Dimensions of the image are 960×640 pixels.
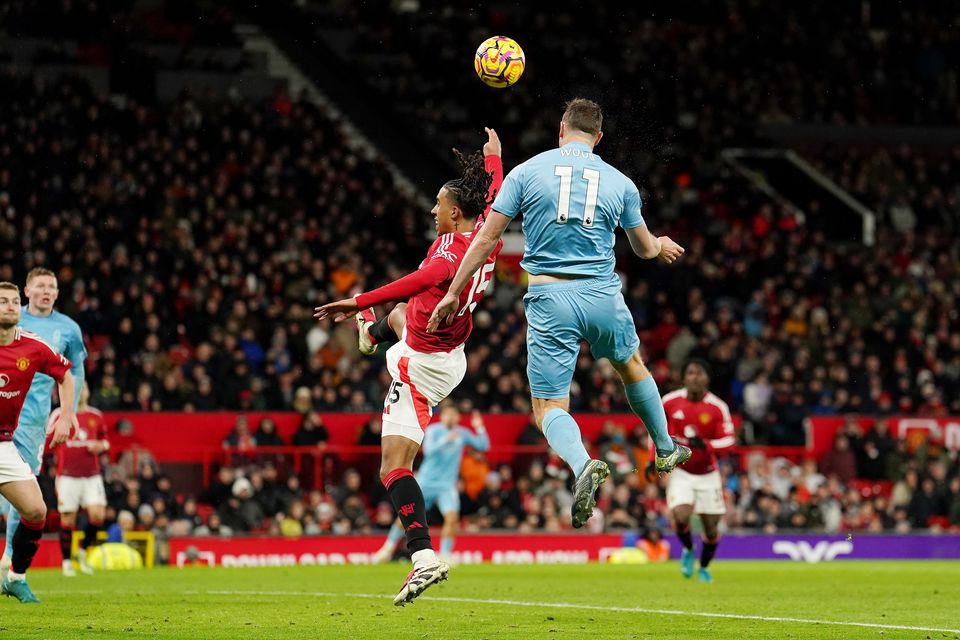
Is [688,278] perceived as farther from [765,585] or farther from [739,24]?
[765,585]

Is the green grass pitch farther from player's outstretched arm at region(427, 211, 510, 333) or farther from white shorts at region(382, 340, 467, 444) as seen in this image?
player's outstretched arm at region(427, 211, 510, 333)

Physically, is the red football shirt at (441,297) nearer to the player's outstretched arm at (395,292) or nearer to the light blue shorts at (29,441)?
the player's outstretched arm at (395,292)

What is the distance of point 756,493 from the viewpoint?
87.5 feet

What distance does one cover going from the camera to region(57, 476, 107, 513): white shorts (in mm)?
18812

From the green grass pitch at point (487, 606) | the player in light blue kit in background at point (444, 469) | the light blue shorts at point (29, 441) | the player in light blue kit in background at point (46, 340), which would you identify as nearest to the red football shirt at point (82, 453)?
the green grass pitch at point (487, 606)

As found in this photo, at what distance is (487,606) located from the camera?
12.5 meters

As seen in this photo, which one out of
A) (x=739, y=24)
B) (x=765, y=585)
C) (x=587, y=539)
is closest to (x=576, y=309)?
(x=765, y=585)

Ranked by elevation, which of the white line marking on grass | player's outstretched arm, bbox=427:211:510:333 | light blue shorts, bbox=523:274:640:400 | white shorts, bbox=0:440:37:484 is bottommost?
the white line marking on grass

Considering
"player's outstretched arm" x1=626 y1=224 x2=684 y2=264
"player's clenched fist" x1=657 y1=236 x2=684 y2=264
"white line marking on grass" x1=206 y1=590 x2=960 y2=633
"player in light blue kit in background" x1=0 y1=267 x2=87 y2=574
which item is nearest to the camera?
"player's outstretched arm" x1=626 y1=224 x2=684 y2=264

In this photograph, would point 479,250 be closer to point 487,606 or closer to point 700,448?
point 487,606

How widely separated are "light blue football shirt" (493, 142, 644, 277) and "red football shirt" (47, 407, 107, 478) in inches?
423

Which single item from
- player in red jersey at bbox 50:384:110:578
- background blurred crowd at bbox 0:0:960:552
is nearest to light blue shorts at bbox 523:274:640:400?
player in red jersey at bbox 50:384:110:578

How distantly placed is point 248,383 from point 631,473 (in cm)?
659

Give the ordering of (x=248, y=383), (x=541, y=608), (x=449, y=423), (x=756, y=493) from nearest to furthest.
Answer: (x=541, y=608) < (x=449, y=423) < (x=248, y=383) < (x=756, y=493)
